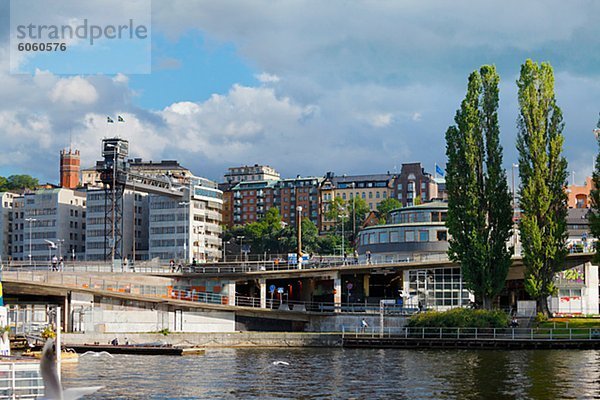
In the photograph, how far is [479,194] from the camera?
90.2 metres

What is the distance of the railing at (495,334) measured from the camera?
82.1 m

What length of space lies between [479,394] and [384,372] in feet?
41.3

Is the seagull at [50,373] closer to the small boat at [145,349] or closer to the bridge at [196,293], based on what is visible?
the small boat at [145,349]

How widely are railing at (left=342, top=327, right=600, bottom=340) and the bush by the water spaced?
0.47 m

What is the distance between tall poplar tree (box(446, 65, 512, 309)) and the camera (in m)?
88.2

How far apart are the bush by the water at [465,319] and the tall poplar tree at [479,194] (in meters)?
2.80

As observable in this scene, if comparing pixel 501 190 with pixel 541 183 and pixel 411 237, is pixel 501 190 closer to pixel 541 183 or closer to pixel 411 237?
pixel 541 183

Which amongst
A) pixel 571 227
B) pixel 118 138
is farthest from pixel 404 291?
pixel 118 138

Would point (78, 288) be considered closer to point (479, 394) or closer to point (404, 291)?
point (404, 291)

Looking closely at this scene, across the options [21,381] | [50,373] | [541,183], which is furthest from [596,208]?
[50,373]

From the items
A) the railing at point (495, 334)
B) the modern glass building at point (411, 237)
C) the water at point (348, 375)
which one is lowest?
the water at point (348, 375)

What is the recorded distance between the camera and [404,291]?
103m

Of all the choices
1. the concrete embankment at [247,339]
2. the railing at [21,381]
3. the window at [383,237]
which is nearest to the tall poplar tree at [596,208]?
the concrete embankment at [247,339]

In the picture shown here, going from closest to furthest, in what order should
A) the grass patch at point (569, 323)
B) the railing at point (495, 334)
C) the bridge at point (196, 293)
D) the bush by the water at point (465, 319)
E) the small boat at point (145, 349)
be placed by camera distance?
the small boat at point (145, 349)
the railing at point (495, 334)
the bush by the water at point (465, 319)
the grass patch at point (569, 323)
the bridge at point (196, 293)
